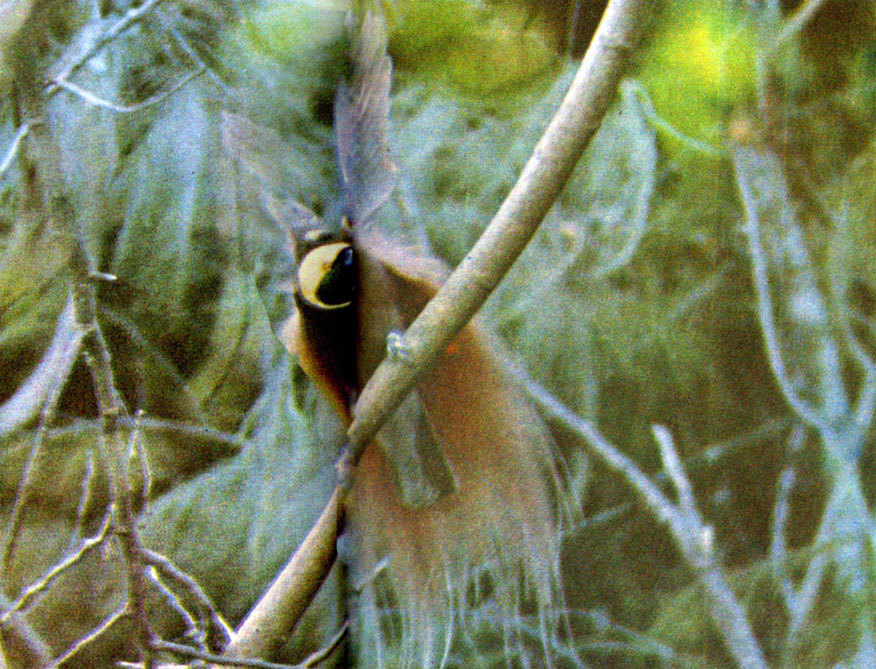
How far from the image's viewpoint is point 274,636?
6.00 ft

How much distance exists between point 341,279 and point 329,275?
0.03m

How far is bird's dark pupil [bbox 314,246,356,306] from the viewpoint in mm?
1935

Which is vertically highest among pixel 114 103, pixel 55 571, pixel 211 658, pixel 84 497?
pixel 114 103

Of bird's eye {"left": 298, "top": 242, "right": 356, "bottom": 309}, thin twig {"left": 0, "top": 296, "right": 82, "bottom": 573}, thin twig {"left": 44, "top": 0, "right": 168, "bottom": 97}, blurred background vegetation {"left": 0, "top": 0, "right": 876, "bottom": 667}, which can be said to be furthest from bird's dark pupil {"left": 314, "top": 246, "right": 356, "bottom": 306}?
thin twig {"left": 44, "top": 0, "right": 168, "bottom": 97}

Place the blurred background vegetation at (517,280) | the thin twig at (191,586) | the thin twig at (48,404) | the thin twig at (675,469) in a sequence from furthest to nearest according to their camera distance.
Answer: the thin twig at (191,586) < the thin twig at (48,404) < the thin twig at (675,469) < the blurred background vegetation at (517,280)

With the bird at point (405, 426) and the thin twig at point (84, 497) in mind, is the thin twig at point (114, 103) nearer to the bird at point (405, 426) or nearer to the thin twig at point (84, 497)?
the bird at point (405, 426)

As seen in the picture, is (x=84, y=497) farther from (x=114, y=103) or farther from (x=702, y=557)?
(x=702, y=557)

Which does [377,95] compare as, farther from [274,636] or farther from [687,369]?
[274,636]

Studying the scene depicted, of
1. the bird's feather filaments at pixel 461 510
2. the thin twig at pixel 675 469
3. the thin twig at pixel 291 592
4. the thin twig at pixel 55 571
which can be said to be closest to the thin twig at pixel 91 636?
the thin twig at pixel 55 571

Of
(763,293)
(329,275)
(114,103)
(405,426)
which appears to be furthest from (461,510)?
(114,103)

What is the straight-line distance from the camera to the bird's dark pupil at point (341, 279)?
1.93 m

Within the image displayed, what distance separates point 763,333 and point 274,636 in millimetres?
1400

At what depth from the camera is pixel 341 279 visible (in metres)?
1.94

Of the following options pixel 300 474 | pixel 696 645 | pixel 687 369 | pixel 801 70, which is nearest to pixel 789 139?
pixel 801 70
